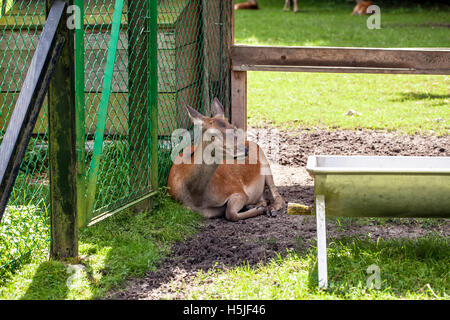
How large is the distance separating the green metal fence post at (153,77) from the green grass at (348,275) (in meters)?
1.35

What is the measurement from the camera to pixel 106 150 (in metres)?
6.28

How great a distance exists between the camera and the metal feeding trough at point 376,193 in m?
3.84

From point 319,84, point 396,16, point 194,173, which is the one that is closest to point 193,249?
point 194,173

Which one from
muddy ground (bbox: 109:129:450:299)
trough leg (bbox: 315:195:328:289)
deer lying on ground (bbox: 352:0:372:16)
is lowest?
muddy ground (bbox: 109:129:450:299)

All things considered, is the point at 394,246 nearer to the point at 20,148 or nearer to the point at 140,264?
the point at 140,264

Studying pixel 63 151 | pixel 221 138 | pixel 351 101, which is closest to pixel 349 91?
pixel 351 101

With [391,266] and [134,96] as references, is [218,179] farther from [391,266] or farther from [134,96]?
[391,266]

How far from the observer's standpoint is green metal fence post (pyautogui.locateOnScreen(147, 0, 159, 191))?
5.06 metres

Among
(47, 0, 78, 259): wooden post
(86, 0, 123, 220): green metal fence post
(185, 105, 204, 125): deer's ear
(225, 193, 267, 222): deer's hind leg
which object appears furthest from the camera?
(225, 193, 267, 222): deer's hind leg

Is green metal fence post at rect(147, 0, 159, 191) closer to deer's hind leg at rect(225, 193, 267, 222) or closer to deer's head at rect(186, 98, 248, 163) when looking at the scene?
deer's head at rect(186, 98, 248, 163)

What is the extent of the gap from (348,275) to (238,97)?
3.17 m

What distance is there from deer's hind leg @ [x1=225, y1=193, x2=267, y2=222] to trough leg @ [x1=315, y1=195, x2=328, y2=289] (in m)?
1.56

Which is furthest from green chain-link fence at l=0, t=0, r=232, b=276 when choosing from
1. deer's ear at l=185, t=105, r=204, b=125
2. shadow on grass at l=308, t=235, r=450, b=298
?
shadow on grass at l=308, t=235, r=450, b=298

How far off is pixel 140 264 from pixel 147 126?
1.36m
